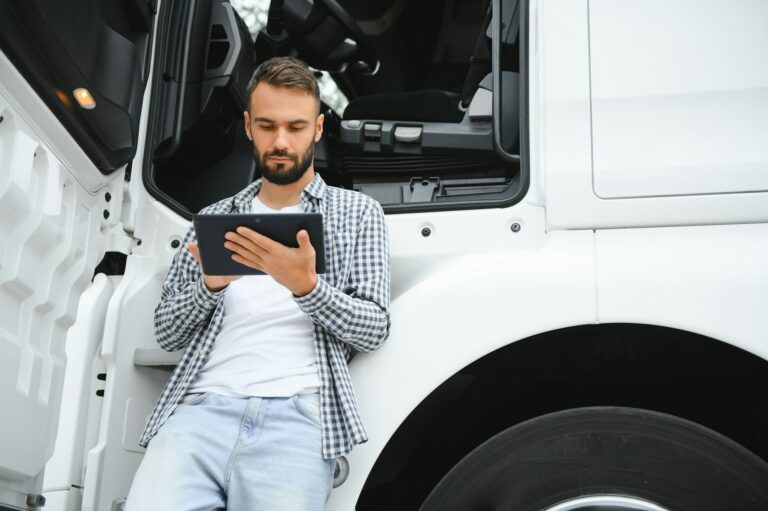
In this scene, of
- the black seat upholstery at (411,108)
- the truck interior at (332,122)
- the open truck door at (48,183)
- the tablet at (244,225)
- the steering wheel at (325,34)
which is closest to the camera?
the tablet at (244,225)

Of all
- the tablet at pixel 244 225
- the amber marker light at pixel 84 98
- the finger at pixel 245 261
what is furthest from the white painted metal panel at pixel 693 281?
the amber marker light at pixel 84 98

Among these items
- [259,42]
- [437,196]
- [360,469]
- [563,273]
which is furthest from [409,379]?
[259,42]

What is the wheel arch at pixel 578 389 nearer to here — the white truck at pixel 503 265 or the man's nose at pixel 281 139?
the white truck at pixel 503 265

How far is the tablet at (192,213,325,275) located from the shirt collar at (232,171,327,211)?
0.40 metres

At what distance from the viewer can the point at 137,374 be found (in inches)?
80.2

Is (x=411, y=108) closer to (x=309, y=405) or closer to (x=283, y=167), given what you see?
(x=283, y=167)

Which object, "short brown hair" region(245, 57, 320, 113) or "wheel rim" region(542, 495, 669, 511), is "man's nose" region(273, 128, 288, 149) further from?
"wheel rim" region(542, 495, 669, 511)

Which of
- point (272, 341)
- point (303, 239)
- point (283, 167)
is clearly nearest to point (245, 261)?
point (303, 239)

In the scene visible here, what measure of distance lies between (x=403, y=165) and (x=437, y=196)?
162mm

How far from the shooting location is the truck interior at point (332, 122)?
7.16ft

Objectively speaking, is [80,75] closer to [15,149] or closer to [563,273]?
[15,149]

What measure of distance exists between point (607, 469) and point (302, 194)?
949 millimetres

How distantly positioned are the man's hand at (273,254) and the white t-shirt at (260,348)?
220mm

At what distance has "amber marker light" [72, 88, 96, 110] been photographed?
6.15ft
